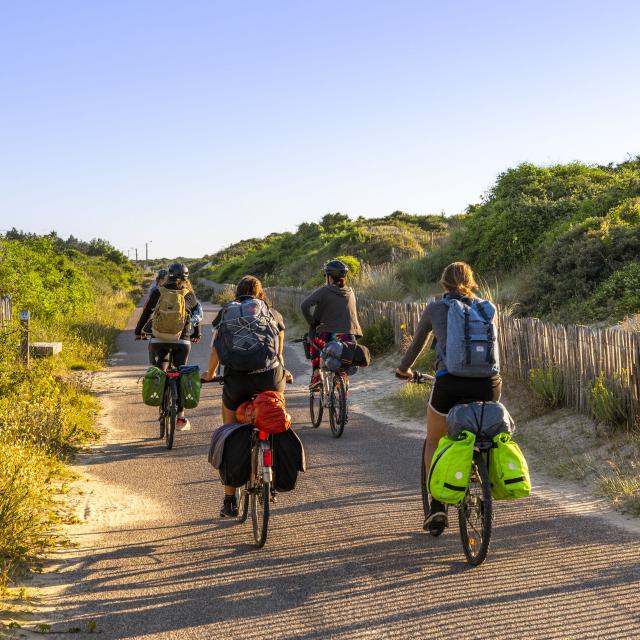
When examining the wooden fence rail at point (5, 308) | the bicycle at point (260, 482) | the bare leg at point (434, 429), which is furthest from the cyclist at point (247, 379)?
the wooden fence rail at point (5, 308)

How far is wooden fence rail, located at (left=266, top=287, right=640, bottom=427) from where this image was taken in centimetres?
827

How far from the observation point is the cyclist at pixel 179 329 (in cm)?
931

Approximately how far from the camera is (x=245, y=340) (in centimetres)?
562

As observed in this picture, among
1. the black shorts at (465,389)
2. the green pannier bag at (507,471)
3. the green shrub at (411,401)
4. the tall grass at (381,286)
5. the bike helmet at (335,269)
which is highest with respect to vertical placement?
the tall grass at (381,286)

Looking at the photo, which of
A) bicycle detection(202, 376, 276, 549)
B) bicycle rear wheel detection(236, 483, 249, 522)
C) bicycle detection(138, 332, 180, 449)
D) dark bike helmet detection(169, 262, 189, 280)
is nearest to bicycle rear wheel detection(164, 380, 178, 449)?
bicycle detection(138, 332, 180, 449)

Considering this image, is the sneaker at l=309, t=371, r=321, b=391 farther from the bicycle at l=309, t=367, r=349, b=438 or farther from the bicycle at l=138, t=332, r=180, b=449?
the bicycle at l=138, t=332, r=180, b=449

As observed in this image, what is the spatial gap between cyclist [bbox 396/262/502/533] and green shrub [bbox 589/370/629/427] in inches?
140

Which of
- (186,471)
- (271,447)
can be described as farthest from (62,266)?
(271,447)

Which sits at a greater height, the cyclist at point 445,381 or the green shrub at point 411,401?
the cyclist at point 445,381

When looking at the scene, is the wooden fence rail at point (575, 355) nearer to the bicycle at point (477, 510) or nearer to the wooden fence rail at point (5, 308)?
the bicycle at point (477, 510)

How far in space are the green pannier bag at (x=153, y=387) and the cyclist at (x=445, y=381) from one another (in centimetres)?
455

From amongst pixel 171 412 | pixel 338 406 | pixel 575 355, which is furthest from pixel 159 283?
pixel 575 355

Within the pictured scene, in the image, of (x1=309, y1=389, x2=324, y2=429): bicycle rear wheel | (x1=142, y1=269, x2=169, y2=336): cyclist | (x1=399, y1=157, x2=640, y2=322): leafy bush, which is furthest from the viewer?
(x1=399, y1=157, x2=640, y2=322): leafy bush

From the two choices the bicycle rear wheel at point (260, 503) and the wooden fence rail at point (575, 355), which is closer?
the bicycle rear wheel at point (260, 503)
